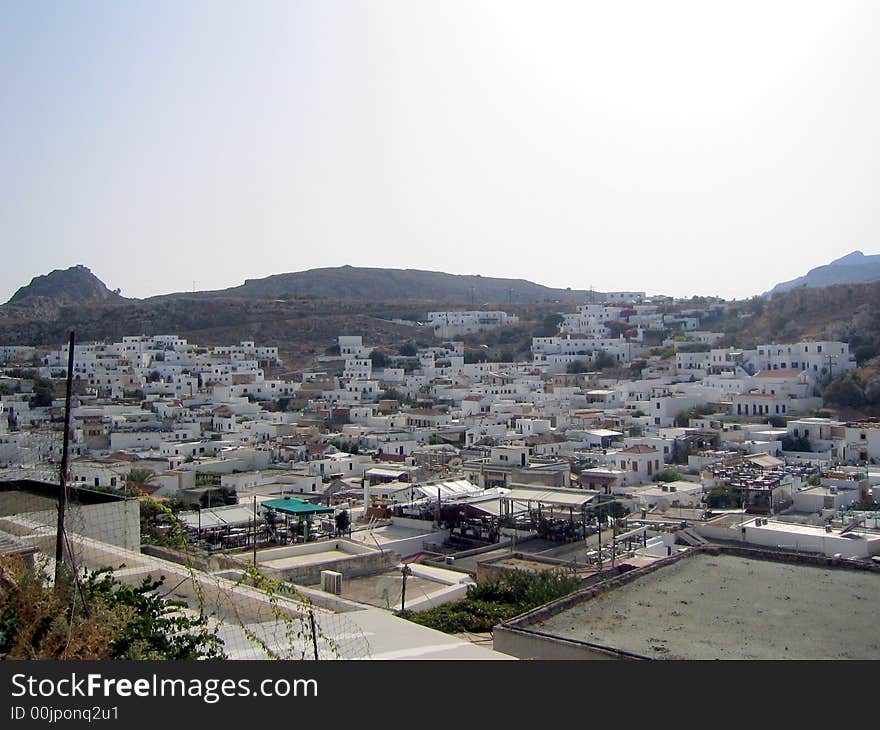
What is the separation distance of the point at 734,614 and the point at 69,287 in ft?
276

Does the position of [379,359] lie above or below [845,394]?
above

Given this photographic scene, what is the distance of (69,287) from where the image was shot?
3211 inches

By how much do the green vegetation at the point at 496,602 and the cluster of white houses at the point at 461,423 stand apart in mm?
5791

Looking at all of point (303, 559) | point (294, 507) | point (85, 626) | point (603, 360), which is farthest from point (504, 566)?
point (603, 360)

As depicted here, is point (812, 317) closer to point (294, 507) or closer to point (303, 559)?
point (294, 507)

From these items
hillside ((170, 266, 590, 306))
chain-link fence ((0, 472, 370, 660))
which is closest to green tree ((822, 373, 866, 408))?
chain-link fence ((0, 472, 370, 660))

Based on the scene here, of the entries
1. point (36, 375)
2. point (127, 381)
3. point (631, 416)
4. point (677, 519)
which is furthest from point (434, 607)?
point (36, 375)

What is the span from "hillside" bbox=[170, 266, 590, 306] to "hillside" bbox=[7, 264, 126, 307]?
31.8 feet

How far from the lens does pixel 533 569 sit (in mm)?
10562

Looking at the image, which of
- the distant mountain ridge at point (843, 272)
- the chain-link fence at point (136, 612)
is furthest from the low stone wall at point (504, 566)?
the distant mountain ridge at point (843, 272)

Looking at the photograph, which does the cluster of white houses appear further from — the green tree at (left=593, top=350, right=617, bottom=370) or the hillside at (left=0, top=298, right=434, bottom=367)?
the hillside at (left=0, top=298, right=434, bottom=367)

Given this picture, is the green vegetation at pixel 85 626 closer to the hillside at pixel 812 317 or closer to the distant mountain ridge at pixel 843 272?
the hillside at pixel 812 317

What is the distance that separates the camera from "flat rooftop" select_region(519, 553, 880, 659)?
578 centimetres

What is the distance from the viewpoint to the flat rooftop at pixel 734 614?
5.78 m
